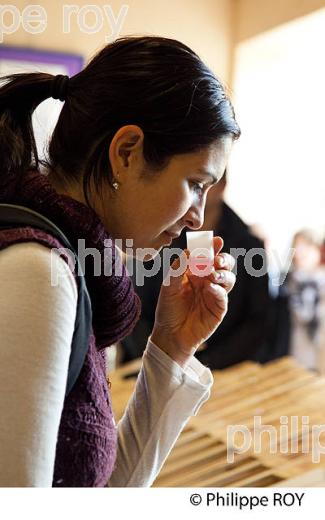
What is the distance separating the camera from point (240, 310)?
175 centimetres

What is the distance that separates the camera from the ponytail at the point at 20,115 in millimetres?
623

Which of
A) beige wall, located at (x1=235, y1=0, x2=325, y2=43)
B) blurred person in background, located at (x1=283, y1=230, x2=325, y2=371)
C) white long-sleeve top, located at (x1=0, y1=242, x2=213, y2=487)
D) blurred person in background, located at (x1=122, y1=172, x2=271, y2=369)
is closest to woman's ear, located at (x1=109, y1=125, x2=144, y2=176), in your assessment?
white long-sleeve top, located at (x1=0, y1=242, x2=213, y2=487)

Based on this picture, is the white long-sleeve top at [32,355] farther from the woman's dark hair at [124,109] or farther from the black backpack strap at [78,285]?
the woman's dark hair at [124,109]

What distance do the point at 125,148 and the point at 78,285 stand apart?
0.14 metres

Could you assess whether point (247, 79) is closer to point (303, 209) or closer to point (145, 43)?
point (145, 43)

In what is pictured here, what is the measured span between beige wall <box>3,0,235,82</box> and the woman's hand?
1.20ft

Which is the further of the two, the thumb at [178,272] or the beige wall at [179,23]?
the beige wall at [179,23]

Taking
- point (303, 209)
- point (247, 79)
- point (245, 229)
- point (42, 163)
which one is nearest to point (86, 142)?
point (42, 163)

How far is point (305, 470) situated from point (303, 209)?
1.88m

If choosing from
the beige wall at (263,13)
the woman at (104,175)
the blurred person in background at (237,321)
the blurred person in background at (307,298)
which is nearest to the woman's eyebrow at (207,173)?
the woman at (104,175)

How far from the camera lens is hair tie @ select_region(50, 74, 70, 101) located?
0.64m

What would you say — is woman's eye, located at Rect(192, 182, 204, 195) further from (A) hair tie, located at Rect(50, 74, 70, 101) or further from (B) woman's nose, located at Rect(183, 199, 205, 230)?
(A) hair tie, located at Rect(50, 74, 70, 101)

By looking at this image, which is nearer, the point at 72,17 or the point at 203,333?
the point at 203,333

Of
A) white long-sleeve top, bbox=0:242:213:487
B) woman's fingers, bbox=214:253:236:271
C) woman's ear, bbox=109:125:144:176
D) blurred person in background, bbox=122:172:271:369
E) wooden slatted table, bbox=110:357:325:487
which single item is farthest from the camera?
blurred person in background, bbox=122:172:271:369
